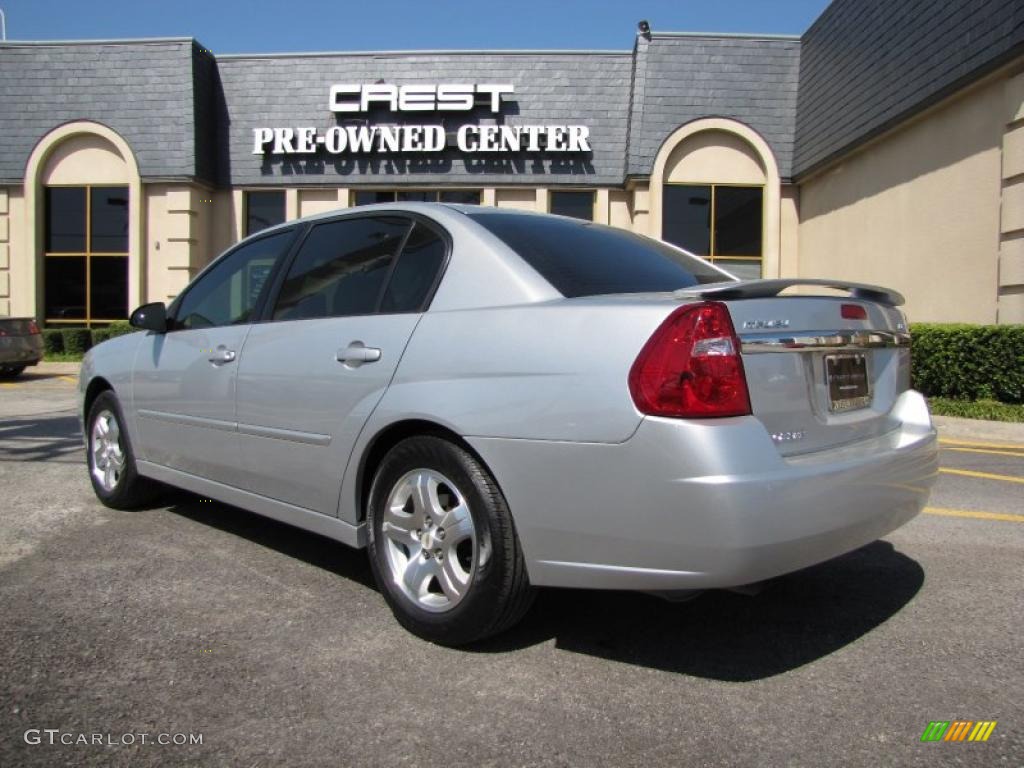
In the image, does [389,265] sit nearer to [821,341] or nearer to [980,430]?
[821,341]

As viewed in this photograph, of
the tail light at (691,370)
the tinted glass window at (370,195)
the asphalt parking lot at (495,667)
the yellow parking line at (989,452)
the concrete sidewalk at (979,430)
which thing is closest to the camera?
the asphalt parking lot at (495,667)

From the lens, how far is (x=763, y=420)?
8.24 ft

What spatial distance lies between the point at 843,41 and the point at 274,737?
51.3 ft

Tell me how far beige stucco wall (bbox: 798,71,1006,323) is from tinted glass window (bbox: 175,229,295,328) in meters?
9.94

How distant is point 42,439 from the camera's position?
773 cm

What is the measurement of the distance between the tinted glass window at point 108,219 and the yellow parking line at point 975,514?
18204mm

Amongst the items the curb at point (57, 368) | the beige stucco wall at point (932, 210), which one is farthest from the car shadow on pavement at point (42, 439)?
the beige stucco wall at point (932, 210)

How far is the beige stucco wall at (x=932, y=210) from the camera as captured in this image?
1080cm

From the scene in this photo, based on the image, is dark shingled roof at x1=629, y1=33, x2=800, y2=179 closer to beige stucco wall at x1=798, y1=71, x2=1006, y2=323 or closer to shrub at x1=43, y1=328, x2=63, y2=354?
beige stucco wall at x1=798, y1=71, x2=1006, y2=323

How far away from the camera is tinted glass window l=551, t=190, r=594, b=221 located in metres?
18.2

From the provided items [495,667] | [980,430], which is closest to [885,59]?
[980,430]

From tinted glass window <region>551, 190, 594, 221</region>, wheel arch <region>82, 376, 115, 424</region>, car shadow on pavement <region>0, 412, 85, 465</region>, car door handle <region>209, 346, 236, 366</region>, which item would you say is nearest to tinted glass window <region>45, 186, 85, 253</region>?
tinted glass window <region>551, 190, 594, 221</region>

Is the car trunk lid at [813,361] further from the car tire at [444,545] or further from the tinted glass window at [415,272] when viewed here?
the tinted glass window at [415,272]

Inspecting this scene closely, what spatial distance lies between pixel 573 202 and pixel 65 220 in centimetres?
1177
